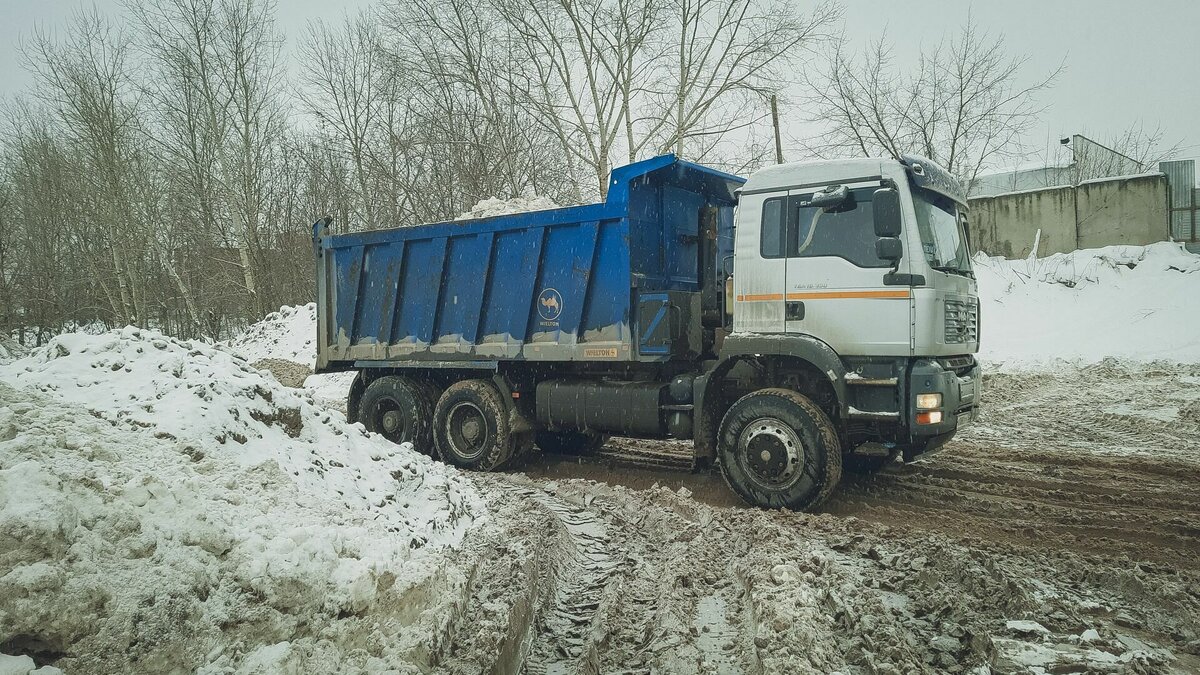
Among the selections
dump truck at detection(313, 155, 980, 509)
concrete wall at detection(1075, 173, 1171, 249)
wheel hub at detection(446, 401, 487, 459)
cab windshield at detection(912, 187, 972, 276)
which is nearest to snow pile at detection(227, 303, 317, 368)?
dump truck at detection(313, 155, 980, 509)

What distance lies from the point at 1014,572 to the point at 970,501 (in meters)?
2.07

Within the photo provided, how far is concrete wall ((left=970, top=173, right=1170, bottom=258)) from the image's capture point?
19.3 m

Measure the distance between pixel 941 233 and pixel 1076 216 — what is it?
17.3 meters

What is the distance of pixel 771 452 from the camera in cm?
635

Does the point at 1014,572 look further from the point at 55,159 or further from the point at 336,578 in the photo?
the point at 55,159

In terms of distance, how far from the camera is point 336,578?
3.32 meters

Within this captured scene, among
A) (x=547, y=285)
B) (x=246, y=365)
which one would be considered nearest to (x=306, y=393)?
(x=246, y=365)

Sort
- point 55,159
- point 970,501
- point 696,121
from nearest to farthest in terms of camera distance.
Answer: point 970,501, point 696,121, point 55,159

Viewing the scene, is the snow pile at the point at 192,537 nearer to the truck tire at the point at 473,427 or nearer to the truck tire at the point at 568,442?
the truck tire at the point at 473,427

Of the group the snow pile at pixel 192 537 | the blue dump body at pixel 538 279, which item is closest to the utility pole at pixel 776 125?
the blue dump body at pixel 538 279

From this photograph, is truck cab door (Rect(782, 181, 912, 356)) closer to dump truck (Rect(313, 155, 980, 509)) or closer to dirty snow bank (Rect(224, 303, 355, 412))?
dump truck (Rect(313, 155, 980, 509))

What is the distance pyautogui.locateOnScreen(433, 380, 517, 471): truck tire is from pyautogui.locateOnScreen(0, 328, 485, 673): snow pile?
3.52 m

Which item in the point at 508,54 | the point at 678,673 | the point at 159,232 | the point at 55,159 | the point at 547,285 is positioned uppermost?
the point at 508,54

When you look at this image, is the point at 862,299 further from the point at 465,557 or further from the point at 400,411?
the point at 400,411
